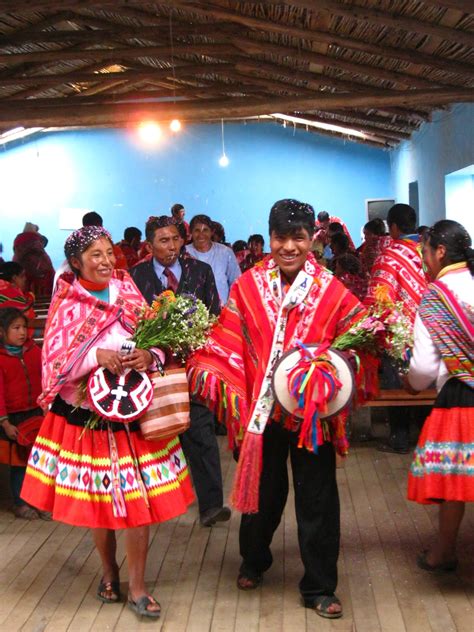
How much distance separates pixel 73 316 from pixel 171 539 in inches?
70.6

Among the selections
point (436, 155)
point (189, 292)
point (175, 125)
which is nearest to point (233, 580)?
point (189, 292)

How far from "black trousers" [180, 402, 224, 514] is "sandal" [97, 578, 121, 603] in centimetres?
122

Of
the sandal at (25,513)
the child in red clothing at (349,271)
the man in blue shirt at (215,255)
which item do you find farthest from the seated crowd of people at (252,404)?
the child in red clothing at (349,271)

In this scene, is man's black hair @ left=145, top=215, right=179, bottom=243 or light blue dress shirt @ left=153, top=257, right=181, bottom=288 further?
light blue dress shirt @ left=153, top=257, right=181, bottom=288

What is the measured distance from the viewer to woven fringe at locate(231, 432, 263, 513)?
4281mm

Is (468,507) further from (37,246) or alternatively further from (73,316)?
(37,246)

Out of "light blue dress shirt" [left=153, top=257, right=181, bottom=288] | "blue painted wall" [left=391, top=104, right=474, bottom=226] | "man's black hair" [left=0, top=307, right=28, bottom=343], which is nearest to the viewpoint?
Result: "light blue dress shirt" [left=153, top=257, right=181, bottom=288]

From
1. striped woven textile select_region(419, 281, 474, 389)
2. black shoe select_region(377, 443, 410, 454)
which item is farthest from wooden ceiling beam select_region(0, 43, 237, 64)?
striped woven textile select_region(419, 281, 474, 389)

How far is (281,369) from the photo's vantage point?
13.5 feet

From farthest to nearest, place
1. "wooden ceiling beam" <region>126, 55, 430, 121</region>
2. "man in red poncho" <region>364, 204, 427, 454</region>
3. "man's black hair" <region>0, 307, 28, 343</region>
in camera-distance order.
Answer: "wooden ceiling beam" <region>126, 55, 430, 121</region>, "man in red poncho" <region>364, 204, 427, 454</region>, "man's black hair" <region>0, 307, 28, 343</region>

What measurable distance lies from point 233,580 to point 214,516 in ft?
2.87

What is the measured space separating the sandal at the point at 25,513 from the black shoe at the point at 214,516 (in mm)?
1119

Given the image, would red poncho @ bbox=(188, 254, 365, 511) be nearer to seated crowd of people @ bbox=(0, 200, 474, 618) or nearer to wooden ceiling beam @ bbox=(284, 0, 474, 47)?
seated crowd of people @ bbox=(0, 200, 474, 618)

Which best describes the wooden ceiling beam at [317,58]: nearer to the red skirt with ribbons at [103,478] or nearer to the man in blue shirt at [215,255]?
the man in blue shirt at [215,255]
